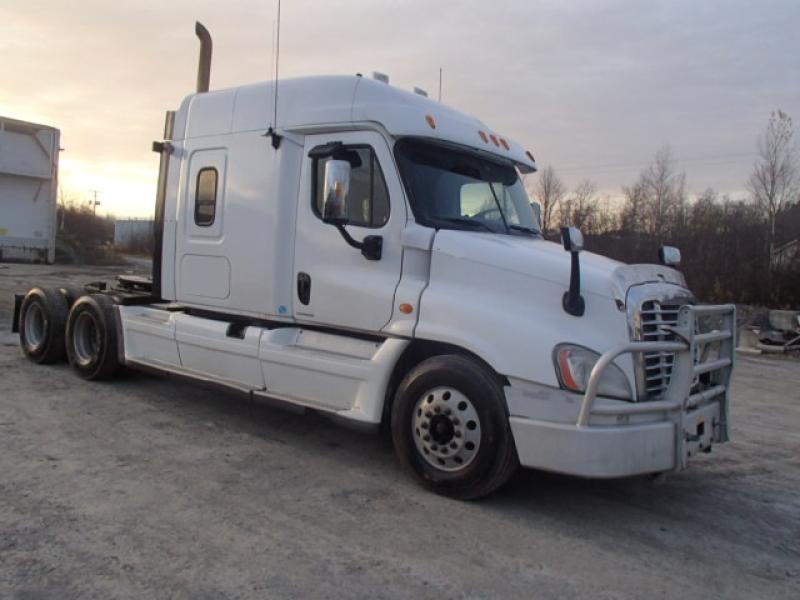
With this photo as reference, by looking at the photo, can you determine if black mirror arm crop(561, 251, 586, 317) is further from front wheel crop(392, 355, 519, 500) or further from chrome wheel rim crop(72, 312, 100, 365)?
chrome wheel rim crop(72, 312, 100, 365)

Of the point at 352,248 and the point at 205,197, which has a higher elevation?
the point at 205,197

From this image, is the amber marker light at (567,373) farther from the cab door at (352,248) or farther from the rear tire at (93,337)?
the rear tire at (93,337)

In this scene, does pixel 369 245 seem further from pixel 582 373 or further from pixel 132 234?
pixel 132 234

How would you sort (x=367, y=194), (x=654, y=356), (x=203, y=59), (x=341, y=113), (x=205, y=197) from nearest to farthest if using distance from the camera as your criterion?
(x=654, y=356) < (x=367, y=194) < (x=341, y=113) < (x=205, y=197) < (x=203, y=59)

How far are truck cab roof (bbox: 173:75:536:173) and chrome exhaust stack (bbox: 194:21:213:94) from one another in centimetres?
52

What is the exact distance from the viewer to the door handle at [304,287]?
5484mm

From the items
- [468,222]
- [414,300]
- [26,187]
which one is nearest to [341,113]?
[468,222]

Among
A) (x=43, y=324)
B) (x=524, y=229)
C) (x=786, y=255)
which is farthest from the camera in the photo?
(x=786, y=255)

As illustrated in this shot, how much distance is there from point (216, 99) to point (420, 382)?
361 cm

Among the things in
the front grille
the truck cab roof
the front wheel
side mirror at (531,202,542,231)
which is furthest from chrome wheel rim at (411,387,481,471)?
side mirror at (531,202,542,231)

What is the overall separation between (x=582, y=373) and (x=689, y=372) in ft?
2.44

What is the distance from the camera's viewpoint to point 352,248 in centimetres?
518

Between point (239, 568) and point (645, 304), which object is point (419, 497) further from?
point (645, 304)

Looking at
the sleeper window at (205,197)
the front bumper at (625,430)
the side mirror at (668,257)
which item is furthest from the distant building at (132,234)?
the front bumper at (625,430)
